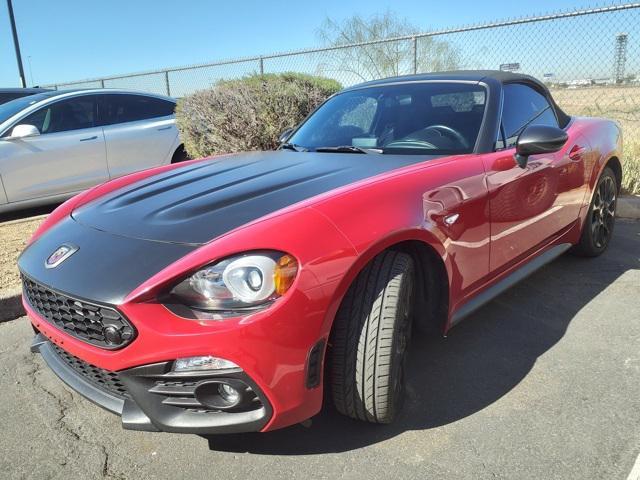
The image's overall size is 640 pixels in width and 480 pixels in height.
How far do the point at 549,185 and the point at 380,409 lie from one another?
6.14 feet

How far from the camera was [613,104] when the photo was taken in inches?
271

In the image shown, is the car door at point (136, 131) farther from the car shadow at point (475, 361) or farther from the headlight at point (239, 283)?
the headlight at point (239, 283)

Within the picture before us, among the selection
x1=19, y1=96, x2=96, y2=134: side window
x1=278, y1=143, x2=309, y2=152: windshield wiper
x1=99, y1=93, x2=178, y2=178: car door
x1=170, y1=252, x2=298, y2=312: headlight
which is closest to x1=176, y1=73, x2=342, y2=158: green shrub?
x1=99, y1=93, x2=178, y2=178: car door

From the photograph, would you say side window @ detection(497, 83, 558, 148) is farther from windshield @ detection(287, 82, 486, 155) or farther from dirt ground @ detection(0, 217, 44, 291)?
dirt ground @ detection(0, 217, 44, 291)

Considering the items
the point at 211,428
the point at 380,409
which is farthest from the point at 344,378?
the point at 211,428

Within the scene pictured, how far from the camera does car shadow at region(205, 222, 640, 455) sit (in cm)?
219

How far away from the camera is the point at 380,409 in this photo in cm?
208

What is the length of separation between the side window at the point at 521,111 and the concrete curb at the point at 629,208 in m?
2.36

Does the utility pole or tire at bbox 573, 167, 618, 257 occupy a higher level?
the utility pole

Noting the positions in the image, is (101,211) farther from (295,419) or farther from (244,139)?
(244,139)

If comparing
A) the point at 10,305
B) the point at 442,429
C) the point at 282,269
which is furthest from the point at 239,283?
the point at 10,305

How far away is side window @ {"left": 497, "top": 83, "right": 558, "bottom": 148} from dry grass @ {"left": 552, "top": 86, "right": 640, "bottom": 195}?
11.1 ft

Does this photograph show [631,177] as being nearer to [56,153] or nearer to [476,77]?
[476,77]

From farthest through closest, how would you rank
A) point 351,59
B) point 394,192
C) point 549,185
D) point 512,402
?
point 351,59 → point 549,185 → point 512,402 → point 394,192
